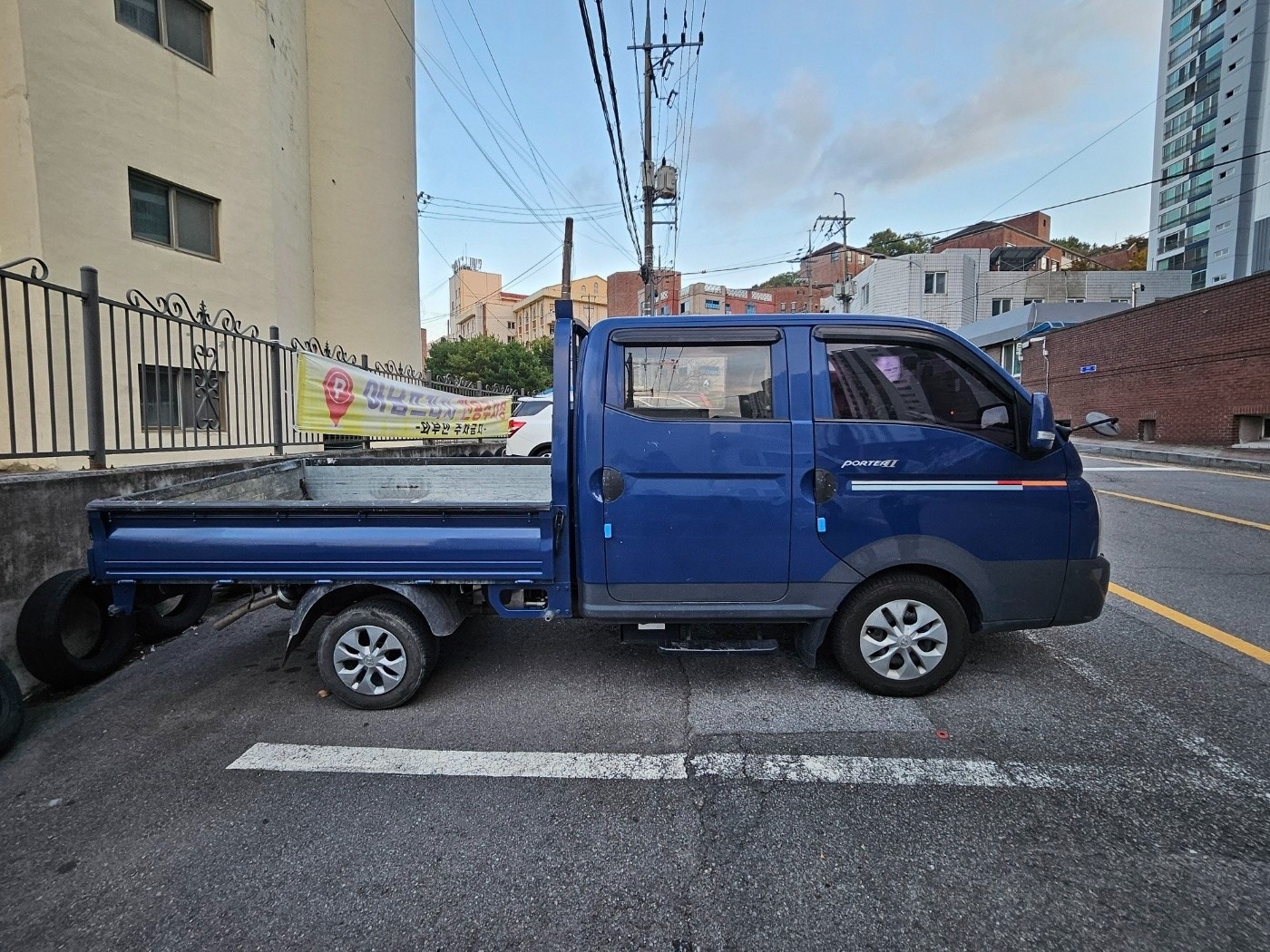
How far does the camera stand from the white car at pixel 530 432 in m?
11.6

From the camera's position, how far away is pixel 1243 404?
15781 mm

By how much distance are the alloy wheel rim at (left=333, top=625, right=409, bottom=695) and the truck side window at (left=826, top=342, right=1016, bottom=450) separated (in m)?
2.69

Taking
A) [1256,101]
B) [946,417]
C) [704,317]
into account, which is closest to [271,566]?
[704,317]

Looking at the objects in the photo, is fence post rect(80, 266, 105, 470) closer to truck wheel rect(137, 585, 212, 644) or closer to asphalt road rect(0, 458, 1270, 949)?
truck wheel rect(137, 585, 212, 644)

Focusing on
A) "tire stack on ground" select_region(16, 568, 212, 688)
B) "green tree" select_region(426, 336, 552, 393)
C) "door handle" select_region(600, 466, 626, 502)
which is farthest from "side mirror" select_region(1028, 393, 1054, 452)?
"green tree" select_region(426, 336, 552, 393)

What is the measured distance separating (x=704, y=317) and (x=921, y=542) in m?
1.66

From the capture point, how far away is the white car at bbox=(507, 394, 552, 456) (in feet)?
38.0

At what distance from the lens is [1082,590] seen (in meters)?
3.39

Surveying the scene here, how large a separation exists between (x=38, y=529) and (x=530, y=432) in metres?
8.12

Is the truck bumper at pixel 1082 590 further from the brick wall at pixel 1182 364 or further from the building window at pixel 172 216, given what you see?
the brick wall at pixel 1182 364

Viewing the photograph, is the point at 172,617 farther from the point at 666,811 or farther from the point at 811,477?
the point at 811,477

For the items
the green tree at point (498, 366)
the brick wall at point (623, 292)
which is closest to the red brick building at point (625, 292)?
the brick wall at point (623, 292)

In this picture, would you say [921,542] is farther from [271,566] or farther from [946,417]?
[271,566]

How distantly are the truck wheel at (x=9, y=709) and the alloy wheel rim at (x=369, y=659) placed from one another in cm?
143
